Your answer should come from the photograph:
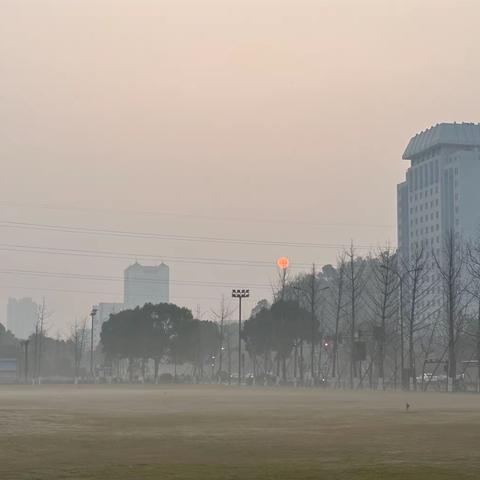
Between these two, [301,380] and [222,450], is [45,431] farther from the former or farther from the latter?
[301,380]

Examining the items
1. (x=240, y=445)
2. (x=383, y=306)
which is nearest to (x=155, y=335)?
(x=383, y=306)

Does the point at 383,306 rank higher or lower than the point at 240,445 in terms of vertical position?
higher

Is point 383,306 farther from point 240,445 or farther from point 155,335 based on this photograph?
point 240,445

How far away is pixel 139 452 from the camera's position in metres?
26.6

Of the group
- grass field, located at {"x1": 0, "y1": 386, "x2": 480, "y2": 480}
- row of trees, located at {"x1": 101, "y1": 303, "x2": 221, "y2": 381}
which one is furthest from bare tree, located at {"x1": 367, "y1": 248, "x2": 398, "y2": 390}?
grass field, located at {"x1": 0, "y1": 386, "x2": 480, "y2": 480}

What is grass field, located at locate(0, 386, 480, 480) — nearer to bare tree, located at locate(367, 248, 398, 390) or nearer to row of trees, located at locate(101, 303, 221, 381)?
bare tree, located at locate(367, 248, 398, 390)

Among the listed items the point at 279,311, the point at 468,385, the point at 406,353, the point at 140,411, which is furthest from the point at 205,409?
the point at 406,353

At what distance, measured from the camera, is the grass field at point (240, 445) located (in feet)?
71.9

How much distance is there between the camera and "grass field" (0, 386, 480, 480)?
21.9m

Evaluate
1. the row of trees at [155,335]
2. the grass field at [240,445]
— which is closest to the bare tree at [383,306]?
the row of trees at [155,335]

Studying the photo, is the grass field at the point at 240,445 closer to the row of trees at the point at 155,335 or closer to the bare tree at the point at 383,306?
the bare tree at the point at 383,306

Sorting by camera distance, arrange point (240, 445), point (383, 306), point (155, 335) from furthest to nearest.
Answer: point (155, 335)
point (383, 306)
point (240, 445)

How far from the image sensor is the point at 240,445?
28828mm

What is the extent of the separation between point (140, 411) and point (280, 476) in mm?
28808
